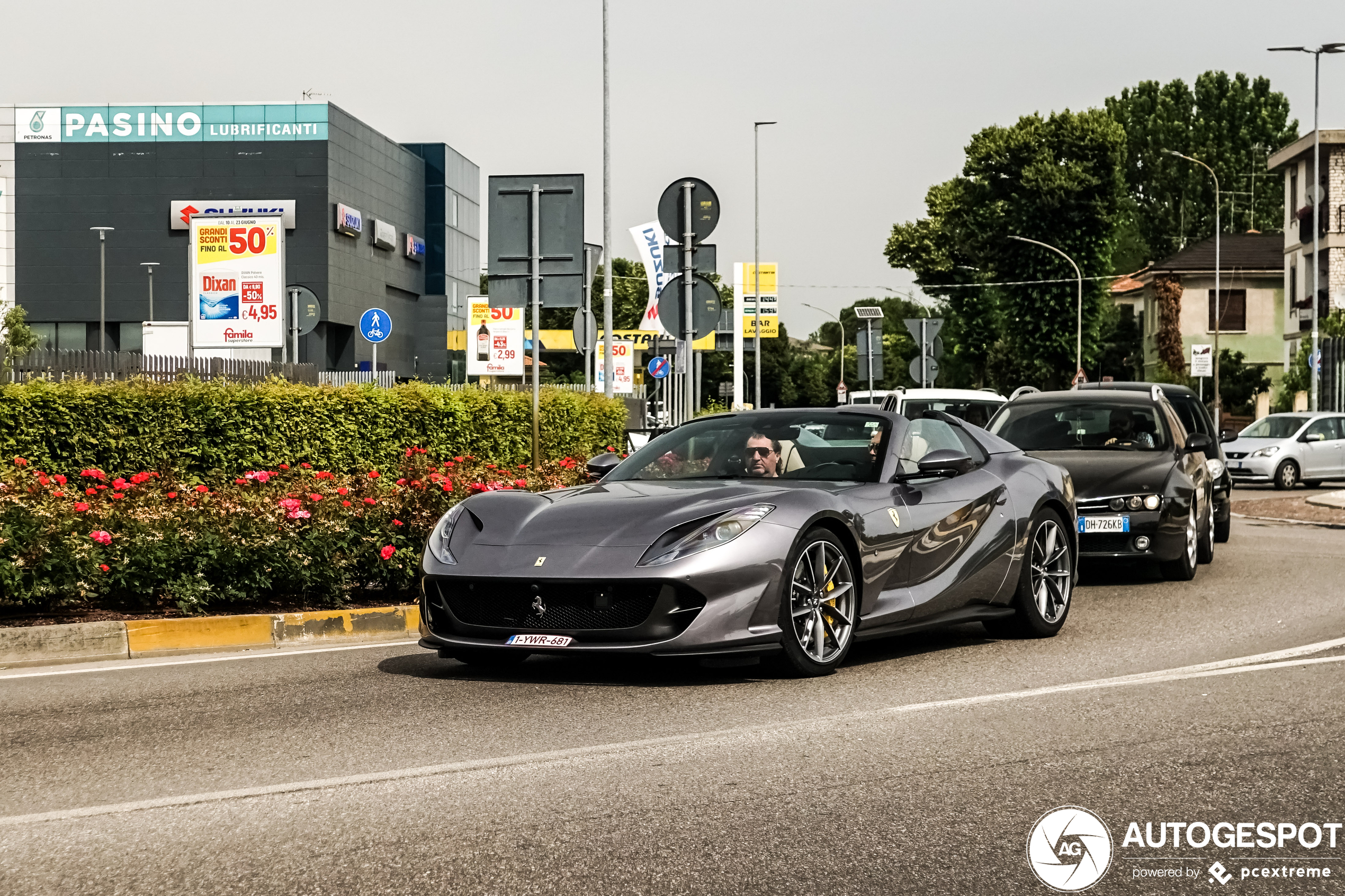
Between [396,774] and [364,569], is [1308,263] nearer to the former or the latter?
[364,569]

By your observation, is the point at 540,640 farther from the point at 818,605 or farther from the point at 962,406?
the point at 962,406

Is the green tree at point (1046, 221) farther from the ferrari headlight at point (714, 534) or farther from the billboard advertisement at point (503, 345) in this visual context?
the ferrari headlight at point (714, 534)

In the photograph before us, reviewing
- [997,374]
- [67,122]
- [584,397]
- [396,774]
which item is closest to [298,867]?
[396,774]

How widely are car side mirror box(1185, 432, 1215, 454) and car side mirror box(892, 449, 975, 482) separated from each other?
17.3ft

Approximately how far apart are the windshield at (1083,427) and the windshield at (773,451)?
5.37 meters

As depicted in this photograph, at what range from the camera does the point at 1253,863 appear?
4.59 m

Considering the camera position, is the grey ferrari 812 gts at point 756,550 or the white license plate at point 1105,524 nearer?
the grey ferrari 812 gts at point 756,550

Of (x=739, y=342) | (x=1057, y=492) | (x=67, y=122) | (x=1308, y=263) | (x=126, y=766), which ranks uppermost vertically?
(x=67, y=122)

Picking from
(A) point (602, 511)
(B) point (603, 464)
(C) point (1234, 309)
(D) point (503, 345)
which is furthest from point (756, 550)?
(C) point (1234, 309)

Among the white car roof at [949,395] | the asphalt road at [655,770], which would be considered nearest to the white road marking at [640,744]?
the asphalt road at [655,770]

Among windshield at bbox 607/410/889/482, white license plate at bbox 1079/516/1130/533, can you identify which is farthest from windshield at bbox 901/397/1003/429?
windshield at bbox 607/410/889/482

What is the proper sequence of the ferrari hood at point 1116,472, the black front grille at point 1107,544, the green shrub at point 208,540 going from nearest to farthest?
1. the green shrub at point 208,540
2. the black front grille at point 1107,544
3. the ferrari hood at point 1116,472

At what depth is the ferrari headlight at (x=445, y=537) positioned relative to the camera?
7816mm

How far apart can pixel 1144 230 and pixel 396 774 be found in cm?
9596
